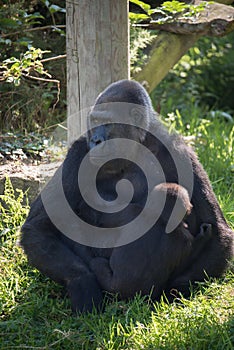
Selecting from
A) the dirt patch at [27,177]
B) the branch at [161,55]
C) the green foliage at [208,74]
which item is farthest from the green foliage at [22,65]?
the green foliage at [208,74]

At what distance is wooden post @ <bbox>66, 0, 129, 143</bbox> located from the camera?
514 centimetres

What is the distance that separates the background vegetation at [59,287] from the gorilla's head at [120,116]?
97cm

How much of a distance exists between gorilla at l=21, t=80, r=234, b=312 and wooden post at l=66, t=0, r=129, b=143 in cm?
62

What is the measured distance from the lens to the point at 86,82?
210 inches

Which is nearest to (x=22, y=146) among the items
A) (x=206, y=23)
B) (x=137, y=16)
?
(x=137, y=16)

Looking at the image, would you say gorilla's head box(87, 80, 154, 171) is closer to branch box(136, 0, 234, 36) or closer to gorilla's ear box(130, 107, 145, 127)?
gorilla's ear box(130, 107, 145, 127)

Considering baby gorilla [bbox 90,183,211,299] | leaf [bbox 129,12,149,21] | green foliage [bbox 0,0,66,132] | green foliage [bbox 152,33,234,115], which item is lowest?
green foliage [bbox 152,33,234,115]

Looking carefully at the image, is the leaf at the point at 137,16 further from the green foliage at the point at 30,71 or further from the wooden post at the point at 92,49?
the green foliage at the point at 30,71

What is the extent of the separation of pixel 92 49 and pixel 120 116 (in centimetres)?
87

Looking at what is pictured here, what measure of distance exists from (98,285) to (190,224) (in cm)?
72

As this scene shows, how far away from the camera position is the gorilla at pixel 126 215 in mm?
4348

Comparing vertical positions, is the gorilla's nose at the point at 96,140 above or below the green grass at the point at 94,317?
above

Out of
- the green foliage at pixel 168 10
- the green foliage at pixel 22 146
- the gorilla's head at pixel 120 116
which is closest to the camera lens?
the gorilla's head at pixel 120 116

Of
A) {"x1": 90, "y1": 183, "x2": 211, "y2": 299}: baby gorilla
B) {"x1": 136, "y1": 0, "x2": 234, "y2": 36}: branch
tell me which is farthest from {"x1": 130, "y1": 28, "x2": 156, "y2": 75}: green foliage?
{"x1": 90, "y1": 183, "x2": 211, "y2": 299}: baby gorilla
